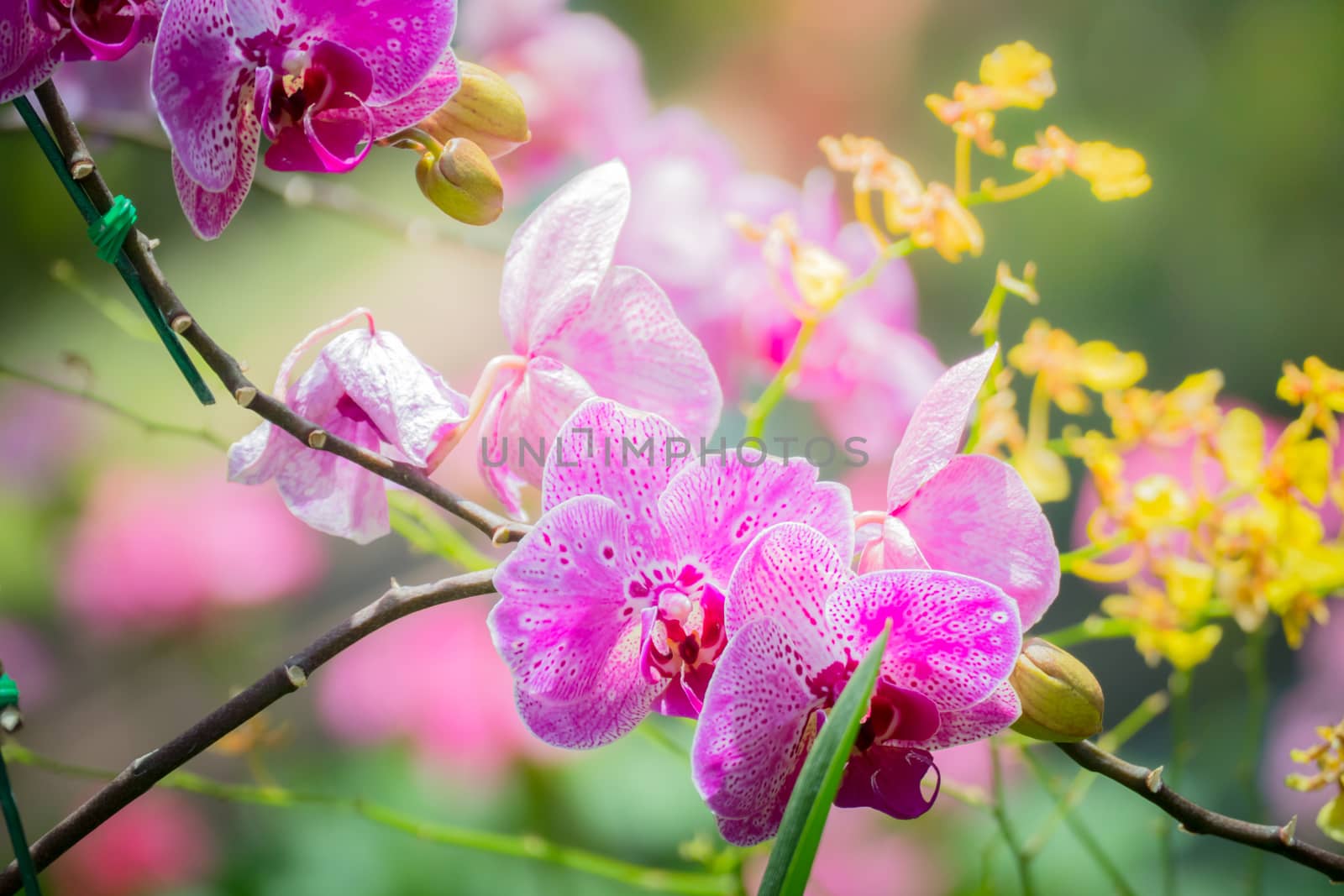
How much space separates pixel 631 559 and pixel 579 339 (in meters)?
0.06

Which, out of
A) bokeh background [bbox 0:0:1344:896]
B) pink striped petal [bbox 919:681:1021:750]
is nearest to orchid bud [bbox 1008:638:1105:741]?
pink striped petal [bbox 919:681:1021:750]

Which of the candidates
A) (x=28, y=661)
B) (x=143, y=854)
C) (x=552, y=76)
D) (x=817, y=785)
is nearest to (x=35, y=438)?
(x=28, y=661)

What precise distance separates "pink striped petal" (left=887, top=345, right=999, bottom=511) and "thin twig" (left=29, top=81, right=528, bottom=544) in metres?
0.07

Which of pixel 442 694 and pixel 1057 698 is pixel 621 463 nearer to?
pixel 1057 698

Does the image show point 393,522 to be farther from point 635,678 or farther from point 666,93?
point 666,93

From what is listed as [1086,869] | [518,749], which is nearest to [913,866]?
[1086,869]

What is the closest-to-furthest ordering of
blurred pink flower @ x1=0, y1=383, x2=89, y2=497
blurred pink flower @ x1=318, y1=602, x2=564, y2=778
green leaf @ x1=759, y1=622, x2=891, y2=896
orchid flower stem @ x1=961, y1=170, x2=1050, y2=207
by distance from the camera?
1. green leaf @ x1=759, y1=622, x2=891, y2=896
2. orchid flower stem @ x1=961, y1=170, x2=1050, y2=207
3. blurred pink flower @ x1=318, y1=602, x2=564, y2=778
4. blurred pink flower @ x1=0, y1=383, x2=89, y2=497

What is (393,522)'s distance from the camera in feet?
0.95

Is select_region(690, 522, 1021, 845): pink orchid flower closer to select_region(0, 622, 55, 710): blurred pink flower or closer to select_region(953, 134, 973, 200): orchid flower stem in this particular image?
select_region(953, 134, 973, 200): orchid flower stem

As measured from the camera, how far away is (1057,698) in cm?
17

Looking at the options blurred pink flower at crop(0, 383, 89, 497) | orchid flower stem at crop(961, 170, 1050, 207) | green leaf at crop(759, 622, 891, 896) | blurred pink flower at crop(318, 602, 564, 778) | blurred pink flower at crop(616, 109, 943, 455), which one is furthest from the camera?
blurred pink flower at crop(0, 383, 89, 497)

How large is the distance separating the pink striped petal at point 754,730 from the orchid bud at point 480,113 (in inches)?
4.5

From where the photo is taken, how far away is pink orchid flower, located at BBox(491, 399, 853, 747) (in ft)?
0.56

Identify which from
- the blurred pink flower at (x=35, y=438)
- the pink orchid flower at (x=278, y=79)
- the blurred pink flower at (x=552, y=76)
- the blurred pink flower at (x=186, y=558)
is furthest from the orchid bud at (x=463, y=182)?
the blurred pink flower at (x=35, y=438)
